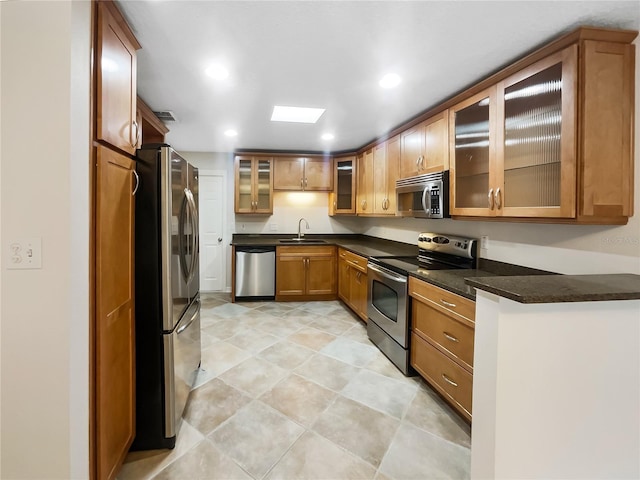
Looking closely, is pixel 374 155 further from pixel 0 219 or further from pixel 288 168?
pixel 0 219

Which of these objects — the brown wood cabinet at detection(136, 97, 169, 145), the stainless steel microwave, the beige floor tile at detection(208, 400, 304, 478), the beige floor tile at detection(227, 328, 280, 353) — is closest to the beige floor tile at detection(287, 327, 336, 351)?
the beige floor tile at detection(227, 328, 280, 353)

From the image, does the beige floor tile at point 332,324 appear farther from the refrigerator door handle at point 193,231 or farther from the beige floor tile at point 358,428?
the refrigerator door handle at point 193,231

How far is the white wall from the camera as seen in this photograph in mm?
1136

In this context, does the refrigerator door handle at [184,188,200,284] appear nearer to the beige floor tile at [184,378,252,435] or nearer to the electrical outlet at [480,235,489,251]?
the beige floor tile at [184,378,252,435]

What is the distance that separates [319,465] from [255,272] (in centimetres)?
318

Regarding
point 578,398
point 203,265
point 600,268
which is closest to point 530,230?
point 600,268

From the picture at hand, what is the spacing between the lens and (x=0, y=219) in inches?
45.1

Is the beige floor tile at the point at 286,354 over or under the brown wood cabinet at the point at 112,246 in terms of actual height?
under

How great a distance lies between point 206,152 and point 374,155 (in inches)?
108

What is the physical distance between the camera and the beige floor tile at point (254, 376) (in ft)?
7.88

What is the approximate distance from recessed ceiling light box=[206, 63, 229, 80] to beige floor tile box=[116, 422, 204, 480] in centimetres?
234

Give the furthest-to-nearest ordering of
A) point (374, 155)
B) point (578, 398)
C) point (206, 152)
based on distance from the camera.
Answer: point (206, 152) < point (374, 155) < point (578, 398)

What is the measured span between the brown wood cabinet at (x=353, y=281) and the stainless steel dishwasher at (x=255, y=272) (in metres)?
1.02

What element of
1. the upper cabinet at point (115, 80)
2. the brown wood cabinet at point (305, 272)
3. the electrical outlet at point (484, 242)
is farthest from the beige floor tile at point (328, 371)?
the upper cabinet at point (115, 80)
